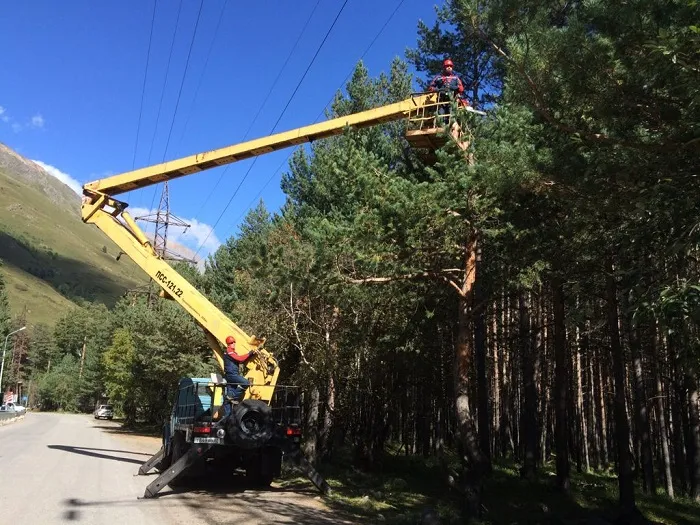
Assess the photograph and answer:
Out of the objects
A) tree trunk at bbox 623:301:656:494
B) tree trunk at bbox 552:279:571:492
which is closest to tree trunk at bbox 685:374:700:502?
tree trunk at bbox 623:301:656:494

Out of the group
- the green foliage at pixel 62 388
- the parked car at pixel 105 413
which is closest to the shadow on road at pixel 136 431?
the parked car at pixel 105 413

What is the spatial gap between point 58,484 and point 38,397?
120337 millimetres

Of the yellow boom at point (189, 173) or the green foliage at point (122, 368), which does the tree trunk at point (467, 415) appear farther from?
the green foliage at point (122, 368)

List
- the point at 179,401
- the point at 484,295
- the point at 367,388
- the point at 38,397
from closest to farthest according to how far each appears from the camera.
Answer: the point at 484,295 → the point at 179,401 → the point at 367,388 → the point at 38,397

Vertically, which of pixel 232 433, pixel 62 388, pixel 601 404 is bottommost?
pixel 232 433

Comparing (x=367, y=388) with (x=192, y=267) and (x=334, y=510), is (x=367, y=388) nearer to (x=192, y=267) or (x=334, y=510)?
(x=334, y=510)

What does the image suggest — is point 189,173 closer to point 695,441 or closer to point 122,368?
point 695,441

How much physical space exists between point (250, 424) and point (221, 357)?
9.41 feet

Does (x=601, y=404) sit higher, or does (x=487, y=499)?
(x=601, y=404)

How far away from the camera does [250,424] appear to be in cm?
1139

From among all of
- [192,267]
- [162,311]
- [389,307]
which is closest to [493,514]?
[389,307]

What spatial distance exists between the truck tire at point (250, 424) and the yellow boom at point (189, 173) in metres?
0.91

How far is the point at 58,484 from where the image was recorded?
12109 mm

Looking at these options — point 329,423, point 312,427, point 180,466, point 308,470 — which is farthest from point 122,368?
point 308,470
